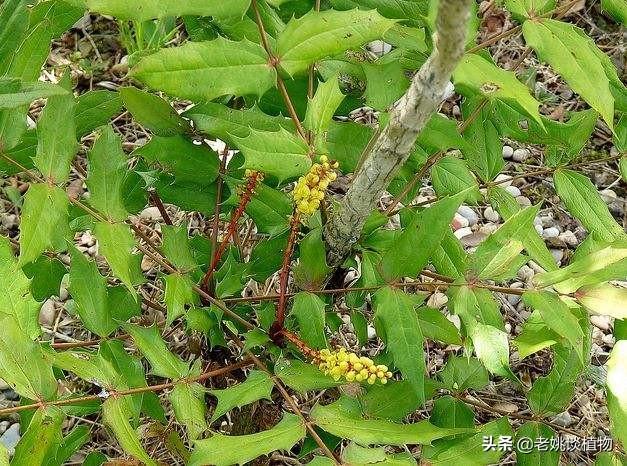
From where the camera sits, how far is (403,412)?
1126 mm

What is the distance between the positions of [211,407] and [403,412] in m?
0.59

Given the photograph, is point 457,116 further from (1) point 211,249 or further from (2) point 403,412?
(2) point 403,412

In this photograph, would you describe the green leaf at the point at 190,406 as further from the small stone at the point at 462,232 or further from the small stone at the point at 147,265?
the small stone at the point at 462,232

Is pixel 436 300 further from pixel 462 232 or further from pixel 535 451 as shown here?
pixel 535 451

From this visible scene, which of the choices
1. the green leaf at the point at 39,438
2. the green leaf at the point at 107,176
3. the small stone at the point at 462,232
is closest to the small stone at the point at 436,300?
the small stone at the point at 462,232

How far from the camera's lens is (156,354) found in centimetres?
105

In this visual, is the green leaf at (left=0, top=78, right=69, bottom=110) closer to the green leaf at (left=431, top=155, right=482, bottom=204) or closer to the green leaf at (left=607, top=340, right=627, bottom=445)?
the green leaf at (left=431, top=155, right=482, bottom=204)

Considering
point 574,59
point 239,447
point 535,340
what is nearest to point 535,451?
point 535,340

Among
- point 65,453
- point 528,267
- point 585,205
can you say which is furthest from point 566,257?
point 65,453

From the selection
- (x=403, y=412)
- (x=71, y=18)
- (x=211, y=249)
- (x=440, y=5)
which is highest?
(x=440, y=5)

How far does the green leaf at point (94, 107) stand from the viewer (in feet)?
3.79

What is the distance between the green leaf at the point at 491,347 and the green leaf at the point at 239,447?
0.28 metres

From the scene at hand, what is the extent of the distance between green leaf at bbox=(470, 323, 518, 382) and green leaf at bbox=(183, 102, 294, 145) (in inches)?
17.0

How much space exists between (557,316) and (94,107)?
809 mm
